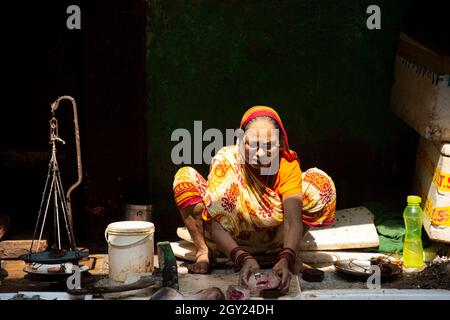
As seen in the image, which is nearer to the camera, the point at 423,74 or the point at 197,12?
the point at 423,74

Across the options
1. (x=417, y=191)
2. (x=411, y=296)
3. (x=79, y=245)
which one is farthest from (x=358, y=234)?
(x=79, y=245)

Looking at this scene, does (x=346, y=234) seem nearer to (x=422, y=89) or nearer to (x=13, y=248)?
(x=422, y=89)

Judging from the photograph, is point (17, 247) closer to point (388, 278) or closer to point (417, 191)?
point (388, 278)

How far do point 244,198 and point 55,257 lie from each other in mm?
1268

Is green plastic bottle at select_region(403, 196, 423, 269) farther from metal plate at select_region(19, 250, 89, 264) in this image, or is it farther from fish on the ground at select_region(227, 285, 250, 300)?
metal plate at select_region(19, 250, 89, 264)

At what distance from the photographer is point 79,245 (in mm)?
5945

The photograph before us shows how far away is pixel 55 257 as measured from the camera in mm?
4879

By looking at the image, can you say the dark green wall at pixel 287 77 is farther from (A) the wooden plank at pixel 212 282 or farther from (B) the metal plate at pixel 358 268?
(A) the wooden plank at pixel 212 282

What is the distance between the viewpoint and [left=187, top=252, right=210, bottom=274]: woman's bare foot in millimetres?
5062

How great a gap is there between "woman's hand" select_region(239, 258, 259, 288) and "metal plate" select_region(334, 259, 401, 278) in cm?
74

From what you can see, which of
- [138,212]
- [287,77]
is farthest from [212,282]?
[287,77]

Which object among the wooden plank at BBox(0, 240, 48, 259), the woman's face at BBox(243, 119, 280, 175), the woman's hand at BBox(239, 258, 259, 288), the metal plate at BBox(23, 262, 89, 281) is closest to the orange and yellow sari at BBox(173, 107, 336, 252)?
the woman's face at BBox(243, 119, 280, 175)

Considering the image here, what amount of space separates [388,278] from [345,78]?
5.69 ft
